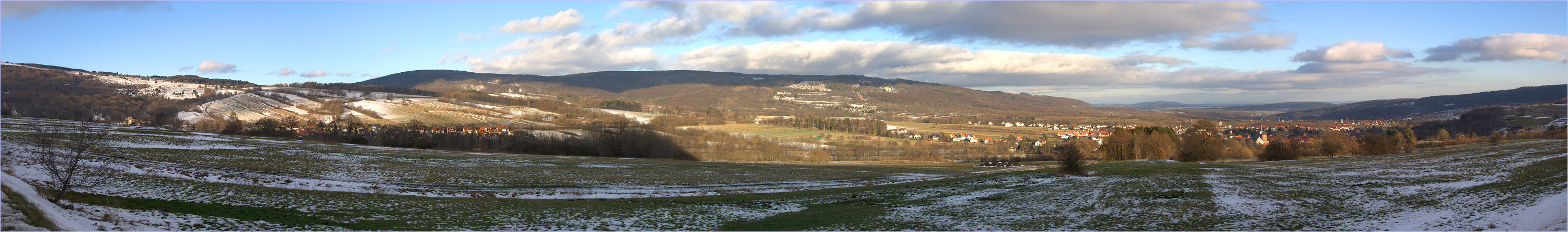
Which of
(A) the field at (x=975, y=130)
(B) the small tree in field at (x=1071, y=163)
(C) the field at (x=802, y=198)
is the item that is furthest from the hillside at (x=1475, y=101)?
(C) the field at (x=802, y=198)

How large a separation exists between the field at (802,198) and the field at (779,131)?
8217cm

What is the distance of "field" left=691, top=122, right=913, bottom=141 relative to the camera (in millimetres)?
117875

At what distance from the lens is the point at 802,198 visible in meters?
25.4

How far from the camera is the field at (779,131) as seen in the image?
117875mm

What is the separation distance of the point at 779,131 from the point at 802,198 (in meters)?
103

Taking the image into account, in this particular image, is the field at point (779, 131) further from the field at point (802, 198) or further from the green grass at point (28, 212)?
the green grass at point (28, 212)

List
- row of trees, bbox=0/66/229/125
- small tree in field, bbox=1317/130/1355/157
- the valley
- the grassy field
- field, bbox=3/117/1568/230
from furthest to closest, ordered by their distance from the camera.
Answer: row of trees, bbox=0/66/229/125 < the grassy field < small tree in field, bbox=1317/130/1355/157 < the valley < field, bbox=3/117/1568/230

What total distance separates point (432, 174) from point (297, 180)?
19.5 feet

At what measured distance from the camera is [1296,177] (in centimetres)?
2534

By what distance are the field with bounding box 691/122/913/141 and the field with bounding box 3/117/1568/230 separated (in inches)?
3235

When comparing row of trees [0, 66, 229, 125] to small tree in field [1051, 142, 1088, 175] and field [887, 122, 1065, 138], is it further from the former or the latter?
field [887, 122, 1065, 138]

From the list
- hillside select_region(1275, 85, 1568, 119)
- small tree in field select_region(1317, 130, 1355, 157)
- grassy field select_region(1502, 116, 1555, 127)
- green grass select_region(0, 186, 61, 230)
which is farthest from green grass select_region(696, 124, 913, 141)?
hillside select_region(1275, 85, 1568, 119)

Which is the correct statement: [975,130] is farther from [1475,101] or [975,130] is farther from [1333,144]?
[1475,101]

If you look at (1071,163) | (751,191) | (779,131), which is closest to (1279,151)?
(1071,163)
